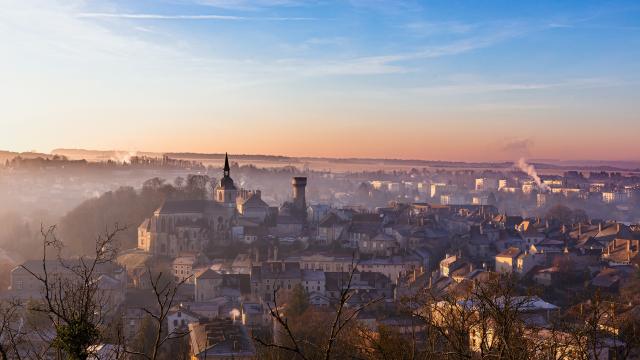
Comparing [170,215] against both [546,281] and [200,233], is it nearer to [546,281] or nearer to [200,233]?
[200,233]

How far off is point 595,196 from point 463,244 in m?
78.4

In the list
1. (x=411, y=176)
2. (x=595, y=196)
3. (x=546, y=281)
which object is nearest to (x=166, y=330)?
(x=546, y=281)

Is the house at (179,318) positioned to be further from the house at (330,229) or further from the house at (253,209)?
the house at (253,209)

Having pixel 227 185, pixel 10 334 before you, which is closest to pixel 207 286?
pixel 227 185

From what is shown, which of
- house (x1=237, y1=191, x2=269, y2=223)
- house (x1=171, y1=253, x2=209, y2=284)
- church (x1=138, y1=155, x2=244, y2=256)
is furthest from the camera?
house (x1=237, y1=191, x2=269, y2=223)

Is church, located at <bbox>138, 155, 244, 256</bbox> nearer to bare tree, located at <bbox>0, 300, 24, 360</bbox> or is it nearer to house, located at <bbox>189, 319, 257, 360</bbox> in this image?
bare tree, located at <bbox>0, 300, 24, 360</bbox>

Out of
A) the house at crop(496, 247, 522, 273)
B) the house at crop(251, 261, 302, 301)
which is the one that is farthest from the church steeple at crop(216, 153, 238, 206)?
the house at crop(496, 247, 522, 273)

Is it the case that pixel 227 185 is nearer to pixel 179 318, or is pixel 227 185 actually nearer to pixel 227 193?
pixel 227 193

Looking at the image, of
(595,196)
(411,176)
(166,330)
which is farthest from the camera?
(411,176)

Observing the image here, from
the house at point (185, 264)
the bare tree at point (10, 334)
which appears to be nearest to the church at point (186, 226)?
the house at point (185, 264)

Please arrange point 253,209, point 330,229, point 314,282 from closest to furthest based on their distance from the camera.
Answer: point 314,282 → point 253,209 → point 330,229

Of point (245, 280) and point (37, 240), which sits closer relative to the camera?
point (245, 280)

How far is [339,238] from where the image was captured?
180 feet

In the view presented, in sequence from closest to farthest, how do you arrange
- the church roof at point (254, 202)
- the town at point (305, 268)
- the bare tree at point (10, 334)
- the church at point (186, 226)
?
the bare tree at point (10, 334), the town at point (305, 268), the church at point (186, 226), the church roof at point (254, 202)
